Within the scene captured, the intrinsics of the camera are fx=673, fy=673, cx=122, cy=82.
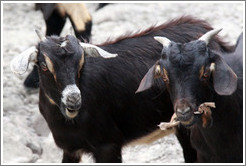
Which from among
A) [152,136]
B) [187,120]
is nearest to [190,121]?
[187,120]

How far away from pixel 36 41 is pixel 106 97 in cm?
372

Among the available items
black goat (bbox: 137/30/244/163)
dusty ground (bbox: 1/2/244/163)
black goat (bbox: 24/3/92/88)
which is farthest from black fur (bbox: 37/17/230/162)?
black goat (bbox: 24/3/92/88)

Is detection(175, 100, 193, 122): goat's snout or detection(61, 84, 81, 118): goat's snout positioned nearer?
detection(175, 100, 193, 122): goat's snout

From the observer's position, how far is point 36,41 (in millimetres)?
9805

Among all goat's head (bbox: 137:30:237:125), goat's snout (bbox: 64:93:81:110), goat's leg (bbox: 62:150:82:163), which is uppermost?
goat's head (bbox: 137:30:237:125)

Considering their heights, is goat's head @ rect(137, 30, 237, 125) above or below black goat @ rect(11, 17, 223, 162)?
above

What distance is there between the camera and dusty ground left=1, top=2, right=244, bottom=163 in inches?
291

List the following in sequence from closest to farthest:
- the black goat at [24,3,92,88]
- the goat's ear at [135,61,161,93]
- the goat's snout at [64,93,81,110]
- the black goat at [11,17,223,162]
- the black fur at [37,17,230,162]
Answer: the goat's ear at [135,61,161,93] < the goat's snout at [64,93,81,110] < the black goat at [11,17,223,162] < the black fur at [37,17,230,162] < the black goat at [24,3,92,88]

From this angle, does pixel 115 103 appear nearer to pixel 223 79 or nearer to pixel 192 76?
pixel 192 76

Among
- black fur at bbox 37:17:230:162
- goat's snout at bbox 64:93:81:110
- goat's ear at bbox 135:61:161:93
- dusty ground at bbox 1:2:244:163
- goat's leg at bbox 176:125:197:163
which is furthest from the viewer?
dusty ground at bbox 1:2:244:163

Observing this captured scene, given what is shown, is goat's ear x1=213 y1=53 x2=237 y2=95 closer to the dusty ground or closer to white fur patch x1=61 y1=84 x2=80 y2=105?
white fur patch x1=61 y1=84 x2=80 y2=105

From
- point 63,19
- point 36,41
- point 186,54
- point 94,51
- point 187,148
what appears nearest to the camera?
point 186,54

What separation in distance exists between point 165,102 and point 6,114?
8.31 feet

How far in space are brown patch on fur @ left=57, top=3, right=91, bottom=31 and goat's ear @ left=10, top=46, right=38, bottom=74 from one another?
8.66 feet
